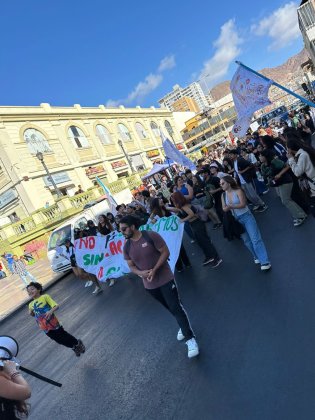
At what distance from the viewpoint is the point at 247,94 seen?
7.55 meters

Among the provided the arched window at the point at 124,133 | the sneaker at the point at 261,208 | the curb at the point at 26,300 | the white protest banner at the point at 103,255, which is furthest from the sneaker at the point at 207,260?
the arched window at the point at 124,133

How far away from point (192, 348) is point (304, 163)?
3.24 metres

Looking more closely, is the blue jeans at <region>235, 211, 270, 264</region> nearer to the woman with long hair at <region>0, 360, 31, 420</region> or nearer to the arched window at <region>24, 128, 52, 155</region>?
the woman with long hair at <region>0, 360, 31, 420</region>

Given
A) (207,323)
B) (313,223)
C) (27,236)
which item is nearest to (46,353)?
(207,323)

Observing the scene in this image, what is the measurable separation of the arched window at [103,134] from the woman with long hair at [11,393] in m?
39.4

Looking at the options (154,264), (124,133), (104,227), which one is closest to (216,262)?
(154,264)

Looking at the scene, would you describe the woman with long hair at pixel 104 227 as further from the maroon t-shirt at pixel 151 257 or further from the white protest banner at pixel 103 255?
the maroon t-shirt at pixel 151 257

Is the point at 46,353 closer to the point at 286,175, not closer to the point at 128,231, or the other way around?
the point at 128,231

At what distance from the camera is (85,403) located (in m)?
4.59

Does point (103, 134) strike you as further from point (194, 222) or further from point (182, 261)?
point (194, 222)

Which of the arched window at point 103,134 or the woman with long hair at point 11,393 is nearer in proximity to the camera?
the woman with long hair at point 11,393

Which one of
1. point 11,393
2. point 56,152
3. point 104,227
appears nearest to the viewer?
point 11,393

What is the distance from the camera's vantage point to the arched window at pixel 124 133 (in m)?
45.3

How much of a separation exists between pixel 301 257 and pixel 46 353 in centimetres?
535
